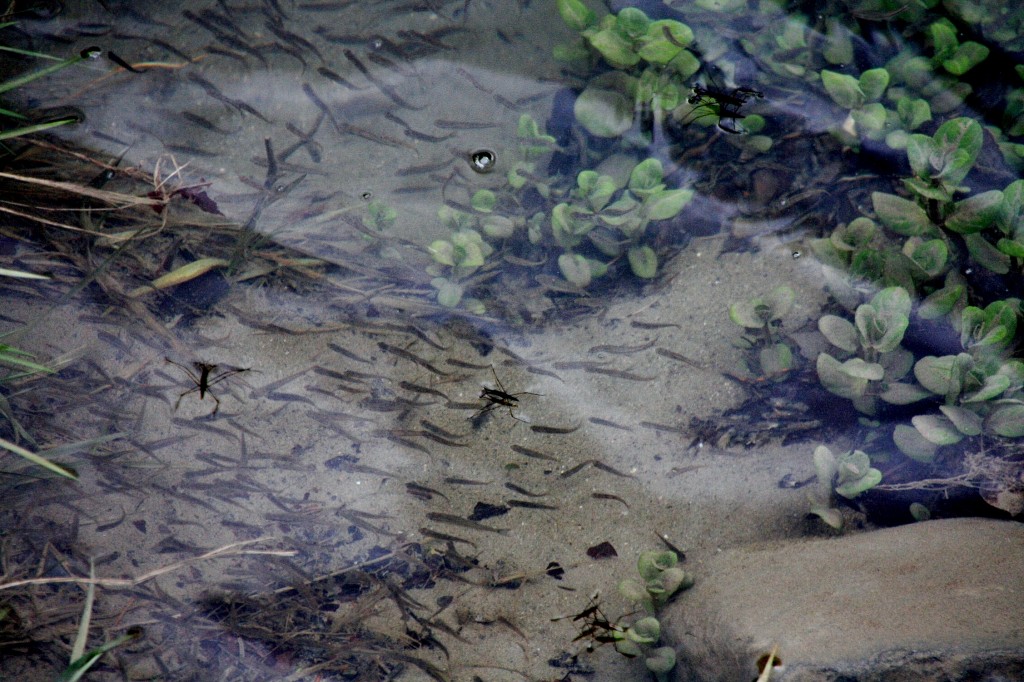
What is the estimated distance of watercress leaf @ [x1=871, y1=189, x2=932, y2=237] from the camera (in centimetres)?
295

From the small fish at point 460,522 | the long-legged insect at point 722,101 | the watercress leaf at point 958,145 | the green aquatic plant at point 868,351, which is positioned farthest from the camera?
the long-legged insect at point 722,101

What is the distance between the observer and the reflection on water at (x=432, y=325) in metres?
2.83

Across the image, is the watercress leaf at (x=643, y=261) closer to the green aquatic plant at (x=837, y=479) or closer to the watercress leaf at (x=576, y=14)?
the green aquatic plant at (x=837, y=479)

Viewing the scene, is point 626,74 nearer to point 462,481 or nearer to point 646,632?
point 462,481

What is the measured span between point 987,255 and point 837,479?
1.22m

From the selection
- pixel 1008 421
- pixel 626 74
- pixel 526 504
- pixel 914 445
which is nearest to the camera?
pixel 1008 421

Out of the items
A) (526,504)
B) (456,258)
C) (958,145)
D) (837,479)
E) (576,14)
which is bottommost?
(526,504)

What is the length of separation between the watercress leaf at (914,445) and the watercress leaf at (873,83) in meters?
1.63

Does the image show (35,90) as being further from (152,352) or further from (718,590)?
(718,590)

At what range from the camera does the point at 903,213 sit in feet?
9.70

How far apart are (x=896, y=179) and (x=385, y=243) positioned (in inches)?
103

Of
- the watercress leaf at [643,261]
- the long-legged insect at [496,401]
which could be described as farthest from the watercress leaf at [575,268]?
the long-legged insect at [496,401]

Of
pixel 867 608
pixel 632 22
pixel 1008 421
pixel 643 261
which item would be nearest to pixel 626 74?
pixel 632 22

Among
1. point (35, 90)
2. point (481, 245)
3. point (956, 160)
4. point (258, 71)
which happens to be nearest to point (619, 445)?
point (481, 245)
